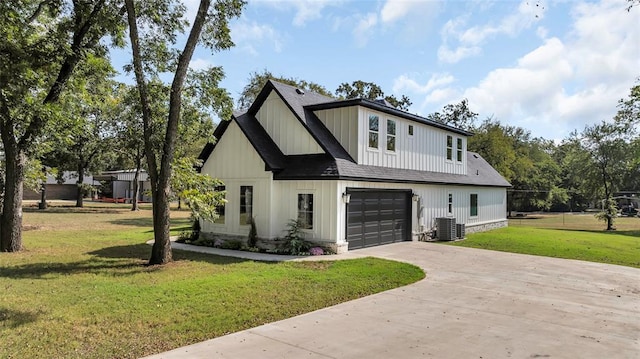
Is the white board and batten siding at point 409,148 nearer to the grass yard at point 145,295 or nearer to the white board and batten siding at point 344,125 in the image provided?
the white board and batten siding at point 344,125

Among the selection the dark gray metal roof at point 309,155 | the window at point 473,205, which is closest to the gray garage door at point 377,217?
the dark gray metal roof at point 309,155

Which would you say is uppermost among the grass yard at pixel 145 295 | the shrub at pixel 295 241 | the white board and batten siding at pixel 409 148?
the white board and batten siding at pixel 409 148

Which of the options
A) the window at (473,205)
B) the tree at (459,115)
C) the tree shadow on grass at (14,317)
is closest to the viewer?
the tree shadow on grass at (14,317)

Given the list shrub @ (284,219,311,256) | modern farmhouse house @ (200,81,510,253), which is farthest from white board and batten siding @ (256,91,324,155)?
shrub @ (284,219,311,256)

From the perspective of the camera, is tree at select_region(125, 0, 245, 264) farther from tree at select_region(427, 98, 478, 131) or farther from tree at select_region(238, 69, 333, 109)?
tree at select_region(427, 98, 478, 131)

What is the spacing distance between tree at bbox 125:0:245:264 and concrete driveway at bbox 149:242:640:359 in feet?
20.6

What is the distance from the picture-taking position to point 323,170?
1378cm

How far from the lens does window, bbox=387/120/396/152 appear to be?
16741mm

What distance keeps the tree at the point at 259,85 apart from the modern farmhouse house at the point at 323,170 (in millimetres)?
21164

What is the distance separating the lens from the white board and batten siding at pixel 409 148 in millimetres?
15477

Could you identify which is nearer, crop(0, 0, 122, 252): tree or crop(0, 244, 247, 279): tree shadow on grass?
crop(0, 244, 247, 279): tree shadow on grass

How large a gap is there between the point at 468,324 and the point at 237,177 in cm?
1085

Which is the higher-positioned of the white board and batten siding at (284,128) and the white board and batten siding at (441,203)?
the white board and batten siding at (284,128)

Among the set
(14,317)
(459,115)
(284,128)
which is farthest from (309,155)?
(459,115)
